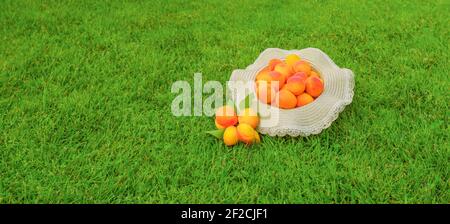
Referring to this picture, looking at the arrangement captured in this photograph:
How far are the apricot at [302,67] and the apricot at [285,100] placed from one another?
307 mm

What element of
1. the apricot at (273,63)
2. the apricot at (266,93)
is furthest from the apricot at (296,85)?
the apricot at (273,63)

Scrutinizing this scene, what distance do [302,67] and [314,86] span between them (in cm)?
25

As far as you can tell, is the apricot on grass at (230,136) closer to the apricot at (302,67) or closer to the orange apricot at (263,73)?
the orange apricot at (263,73)

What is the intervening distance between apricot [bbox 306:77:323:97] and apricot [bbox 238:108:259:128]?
43cm

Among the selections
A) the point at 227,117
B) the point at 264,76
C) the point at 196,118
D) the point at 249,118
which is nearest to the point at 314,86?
the point at 264,76

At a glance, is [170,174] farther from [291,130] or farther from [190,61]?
[190,61]

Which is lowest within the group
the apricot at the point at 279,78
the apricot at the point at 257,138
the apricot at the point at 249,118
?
the apricot at the point at 257,138

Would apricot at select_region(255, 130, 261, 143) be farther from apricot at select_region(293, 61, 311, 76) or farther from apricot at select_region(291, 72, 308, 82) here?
apricot at select_region(293, 61, 311, 76)

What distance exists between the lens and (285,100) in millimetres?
2984

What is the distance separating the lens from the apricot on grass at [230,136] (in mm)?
2861

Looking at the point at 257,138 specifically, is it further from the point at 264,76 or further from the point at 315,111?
the point at 264,76

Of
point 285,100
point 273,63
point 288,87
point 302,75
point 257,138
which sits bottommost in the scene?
point 257,138

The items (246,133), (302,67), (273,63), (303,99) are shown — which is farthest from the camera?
(273,63)

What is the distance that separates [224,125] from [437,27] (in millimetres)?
2937
